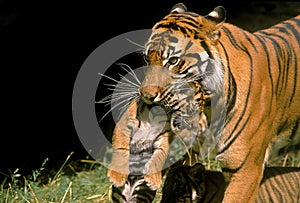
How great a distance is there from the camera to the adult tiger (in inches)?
Answer: 103

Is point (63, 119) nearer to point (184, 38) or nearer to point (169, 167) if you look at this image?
point (169, 167)

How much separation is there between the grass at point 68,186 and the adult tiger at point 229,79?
68 cm

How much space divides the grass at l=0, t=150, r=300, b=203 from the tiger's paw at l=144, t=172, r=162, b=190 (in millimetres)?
699

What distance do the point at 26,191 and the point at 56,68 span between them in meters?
1.95

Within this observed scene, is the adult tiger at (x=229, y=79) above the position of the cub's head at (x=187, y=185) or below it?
above

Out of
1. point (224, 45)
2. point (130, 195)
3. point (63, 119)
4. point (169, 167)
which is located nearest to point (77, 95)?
point (63, 119)

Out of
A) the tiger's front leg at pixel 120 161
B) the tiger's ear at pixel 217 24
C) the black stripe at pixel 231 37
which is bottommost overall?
the tiger's front leg at pixel 120 161

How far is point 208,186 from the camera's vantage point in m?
3.26

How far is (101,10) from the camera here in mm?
5398

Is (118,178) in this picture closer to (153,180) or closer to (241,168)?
(153,180)

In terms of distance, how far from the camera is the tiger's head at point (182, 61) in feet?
8.54

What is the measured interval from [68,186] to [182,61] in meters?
1.42

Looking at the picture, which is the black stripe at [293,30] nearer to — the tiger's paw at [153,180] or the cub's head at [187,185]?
the cub's head at [187,185]

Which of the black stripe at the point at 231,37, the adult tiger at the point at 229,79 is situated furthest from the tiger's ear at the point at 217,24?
the black stripe at the point at 231,37
